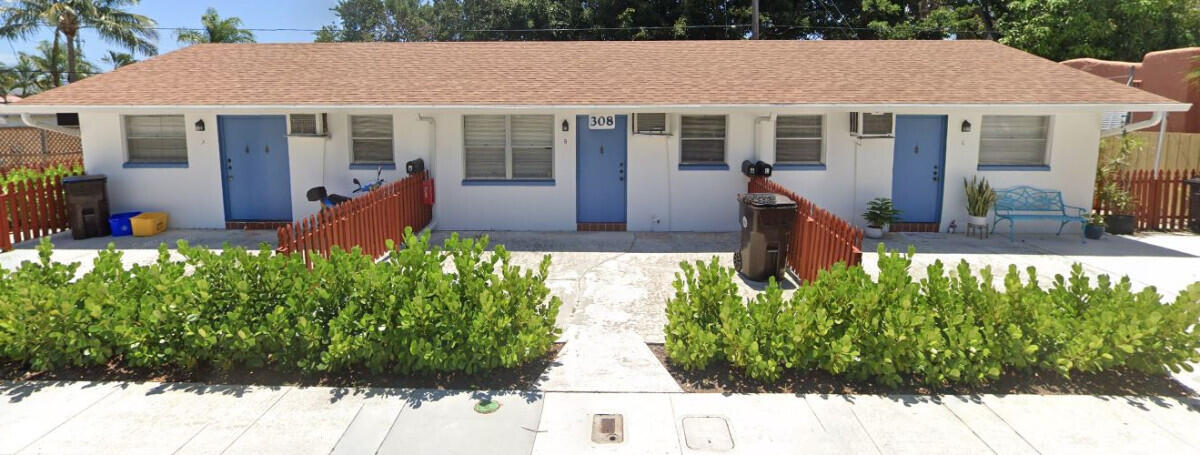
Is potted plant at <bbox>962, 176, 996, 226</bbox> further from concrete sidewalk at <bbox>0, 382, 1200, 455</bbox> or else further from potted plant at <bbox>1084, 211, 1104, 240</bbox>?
concrete sidewalk at <bbox>0, 382, 1200, 455</bbox>

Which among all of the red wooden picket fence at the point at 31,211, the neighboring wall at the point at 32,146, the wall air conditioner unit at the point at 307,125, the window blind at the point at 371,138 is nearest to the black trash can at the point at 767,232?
the window blind at the point at 371,138

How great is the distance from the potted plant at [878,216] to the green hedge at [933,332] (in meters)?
5.80

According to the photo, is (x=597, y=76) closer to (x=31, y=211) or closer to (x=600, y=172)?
(x=600, y=172)

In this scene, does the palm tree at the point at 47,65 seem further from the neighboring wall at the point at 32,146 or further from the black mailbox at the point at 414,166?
the black mailbox at the point at 414,166

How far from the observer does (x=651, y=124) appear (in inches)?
461

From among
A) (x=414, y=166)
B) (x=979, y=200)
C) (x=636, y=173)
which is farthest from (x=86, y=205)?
(x=979, y=200)

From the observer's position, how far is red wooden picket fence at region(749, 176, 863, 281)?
23.4 feet

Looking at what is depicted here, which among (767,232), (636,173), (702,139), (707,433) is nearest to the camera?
(707,433)

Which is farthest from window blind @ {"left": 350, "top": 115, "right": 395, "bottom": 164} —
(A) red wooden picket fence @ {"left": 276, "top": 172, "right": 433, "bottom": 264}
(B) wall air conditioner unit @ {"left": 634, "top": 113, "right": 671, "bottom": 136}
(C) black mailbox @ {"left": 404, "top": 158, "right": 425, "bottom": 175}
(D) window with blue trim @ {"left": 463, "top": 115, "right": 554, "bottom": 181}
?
(B) wall air conditioner unit @ {"left": 634, "top": 113, "right": 671, "bottom": 136}

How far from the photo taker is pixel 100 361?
5.32m

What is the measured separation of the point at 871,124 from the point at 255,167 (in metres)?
10.1

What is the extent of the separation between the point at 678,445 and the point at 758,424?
63cm

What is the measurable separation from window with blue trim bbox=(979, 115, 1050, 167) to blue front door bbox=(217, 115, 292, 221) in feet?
37.7

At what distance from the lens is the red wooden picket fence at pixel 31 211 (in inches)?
408
